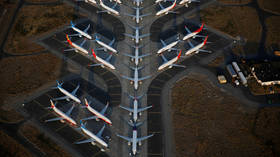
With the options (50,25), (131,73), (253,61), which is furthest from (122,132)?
(50,25)

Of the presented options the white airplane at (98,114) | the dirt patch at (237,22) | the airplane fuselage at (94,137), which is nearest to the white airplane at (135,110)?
the white airplane at (98,114)

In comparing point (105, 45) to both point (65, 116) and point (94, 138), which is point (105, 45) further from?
point (94, 138)

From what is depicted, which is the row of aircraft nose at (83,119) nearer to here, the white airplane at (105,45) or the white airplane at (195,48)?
the white airplane at (105,45)

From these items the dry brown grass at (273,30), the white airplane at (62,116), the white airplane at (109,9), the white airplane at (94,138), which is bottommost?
the white airplane at (94,138)

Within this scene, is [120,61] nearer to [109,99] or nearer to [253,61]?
[109,99]

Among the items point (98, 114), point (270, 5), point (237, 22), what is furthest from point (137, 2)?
point (270, 5)

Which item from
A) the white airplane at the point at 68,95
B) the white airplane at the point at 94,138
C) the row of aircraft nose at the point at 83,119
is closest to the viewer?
the white airplane at the point at 94,138

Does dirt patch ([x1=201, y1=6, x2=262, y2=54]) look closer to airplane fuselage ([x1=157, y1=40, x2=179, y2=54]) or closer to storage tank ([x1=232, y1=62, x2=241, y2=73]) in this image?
storage tank ([x1=232, y1=62, x2=241, y2=73])

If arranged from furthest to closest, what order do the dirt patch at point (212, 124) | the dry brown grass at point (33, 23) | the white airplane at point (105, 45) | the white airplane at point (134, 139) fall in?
the dry brown grass at point (33, 23)
the white airplane at point (105, 45)
the dirt patch at point (212, 124)
the white airplane at point (134, 139)
